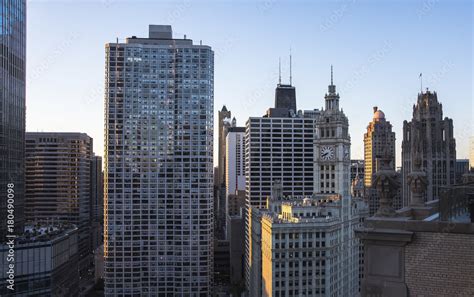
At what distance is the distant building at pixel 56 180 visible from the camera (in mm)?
121688

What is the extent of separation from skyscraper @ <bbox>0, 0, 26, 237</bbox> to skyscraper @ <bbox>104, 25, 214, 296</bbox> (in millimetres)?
15053

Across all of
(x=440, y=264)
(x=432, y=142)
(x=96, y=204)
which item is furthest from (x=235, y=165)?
(x=440, y=264)

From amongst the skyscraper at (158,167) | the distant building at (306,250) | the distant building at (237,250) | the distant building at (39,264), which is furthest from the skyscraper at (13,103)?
the distant building at (237,250)

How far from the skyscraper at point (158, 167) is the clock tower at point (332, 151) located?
74.1 ft

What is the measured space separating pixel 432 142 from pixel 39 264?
99263 mm

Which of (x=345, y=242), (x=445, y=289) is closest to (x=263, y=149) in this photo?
(x=345, y=242)

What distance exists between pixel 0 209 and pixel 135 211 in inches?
880

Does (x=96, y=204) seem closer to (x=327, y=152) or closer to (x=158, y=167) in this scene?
(x=158, y=167)

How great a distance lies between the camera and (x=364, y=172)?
188 metres

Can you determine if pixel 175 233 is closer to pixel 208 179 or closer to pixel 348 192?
pixel 208 179

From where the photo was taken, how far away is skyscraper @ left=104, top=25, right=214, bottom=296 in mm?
78062

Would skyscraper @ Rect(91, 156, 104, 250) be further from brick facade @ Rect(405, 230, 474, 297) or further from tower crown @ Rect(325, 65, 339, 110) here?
brick facade @ Rect(405, 230, 474, 297)

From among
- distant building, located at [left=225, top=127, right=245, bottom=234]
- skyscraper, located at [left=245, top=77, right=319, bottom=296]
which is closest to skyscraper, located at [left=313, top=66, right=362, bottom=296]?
skyscraper, located at [left=245, top=77, right=319, bottom=296]

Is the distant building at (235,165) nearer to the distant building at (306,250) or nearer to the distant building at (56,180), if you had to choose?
the distant building at (56,180)
